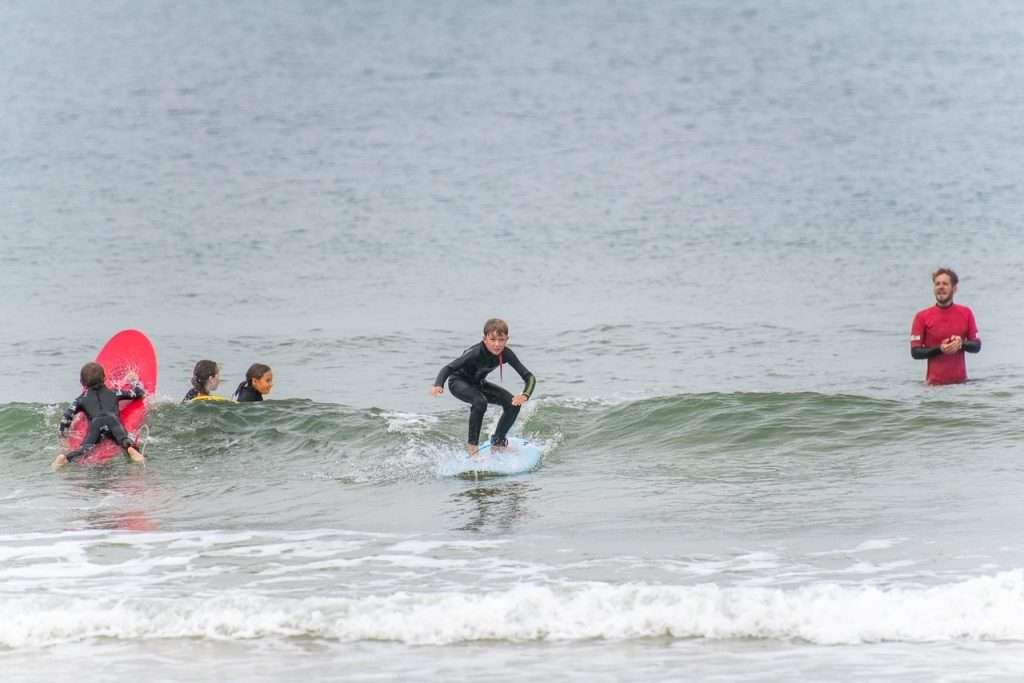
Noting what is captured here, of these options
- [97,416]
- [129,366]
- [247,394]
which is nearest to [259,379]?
[247,394]

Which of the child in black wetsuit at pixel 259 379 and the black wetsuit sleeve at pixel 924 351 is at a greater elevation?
the child in black wetsuit at pixel 259 379

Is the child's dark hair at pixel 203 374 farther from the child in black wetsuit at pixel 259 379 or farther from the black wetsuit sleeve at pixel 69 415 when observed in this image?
the black wetsuit sleeve at pixel 69 415

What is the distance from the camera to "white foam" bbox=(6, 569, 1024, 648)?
8812 mm

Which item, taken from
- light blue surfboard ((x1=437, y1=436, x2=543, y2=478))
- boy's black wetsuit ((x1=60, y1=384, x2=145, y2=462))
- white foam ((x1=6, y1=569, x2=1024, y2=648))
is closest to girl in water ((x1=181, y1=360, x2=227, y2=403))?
boy's black wetsuit ((x1=60, y1=384, x2=145, y2=462))

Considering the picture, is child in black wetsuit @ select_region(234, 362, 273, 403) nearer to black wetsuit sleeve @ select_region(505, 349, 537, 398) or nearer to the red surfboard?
the red surfboard

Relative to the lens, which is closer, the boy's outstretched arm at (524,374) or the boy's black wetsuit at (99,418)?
the boy's outstretched arm at (524,374)

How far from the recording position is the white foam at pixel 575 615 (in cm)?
881

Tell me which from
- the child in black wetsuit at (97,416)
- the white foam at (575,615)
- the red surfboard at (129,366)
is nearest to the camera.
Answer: the white foam at (575,615)

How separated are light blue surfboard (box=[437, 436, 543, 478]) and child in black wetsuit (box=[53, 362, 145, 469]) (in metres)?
3.03

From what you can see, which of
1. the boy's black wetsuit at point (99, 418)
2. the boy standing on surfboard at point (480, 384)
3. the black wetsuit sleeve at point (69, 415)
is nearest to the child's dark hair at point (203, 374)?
the boy's black wetsuit at point (99, 418)

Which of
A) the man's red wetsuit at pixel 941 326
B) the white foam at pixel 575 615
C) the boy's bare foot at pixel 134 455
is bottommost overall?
the white foam at pixel 575 615

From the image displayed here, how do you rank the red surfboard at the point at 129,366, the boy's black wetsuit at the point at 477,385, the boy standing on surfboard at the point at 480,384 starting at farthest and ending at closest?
1. the red surfboard at the point at 129,366
2. the boy's black wetsuit at the point at 477,385
3. the boy standing on surfboard at the point at 480,384

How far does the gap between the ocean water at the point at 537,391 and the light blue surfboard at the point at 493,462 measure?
20 centimetres

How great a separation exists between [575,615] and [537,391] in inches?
387
